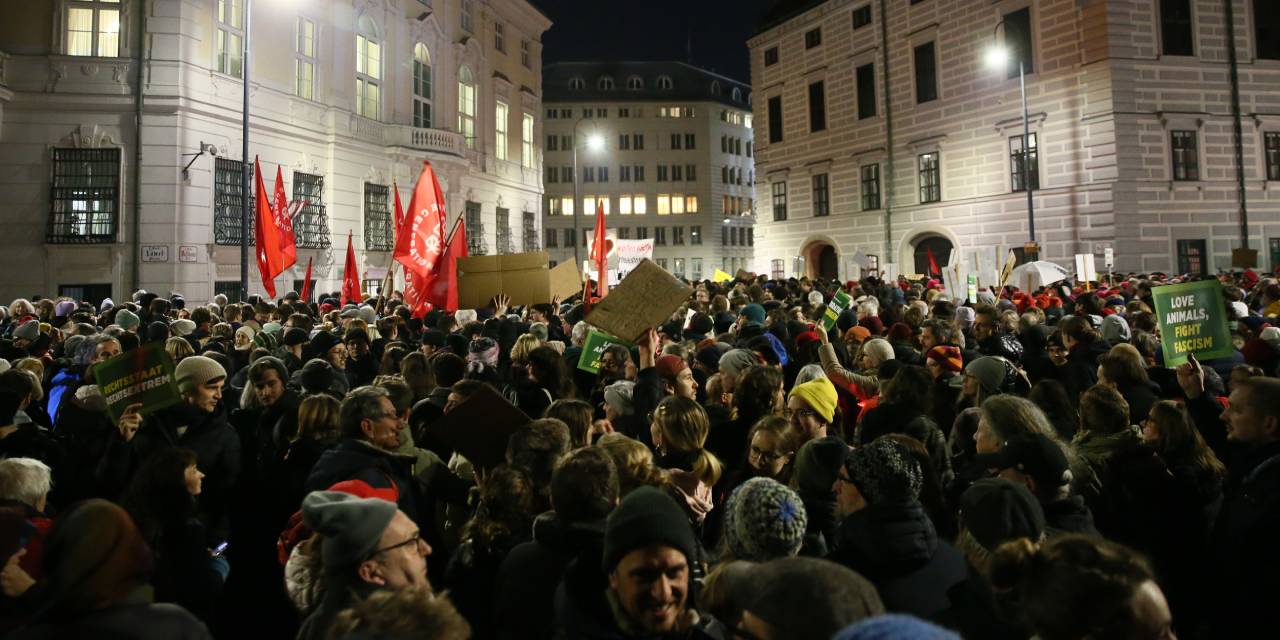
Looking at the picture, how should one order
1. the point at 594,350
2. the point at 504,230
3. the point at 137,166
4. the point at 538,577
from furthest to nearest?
the point at 504,230 < the point at 137,166 < the point at 594,350 < the point at 538,577

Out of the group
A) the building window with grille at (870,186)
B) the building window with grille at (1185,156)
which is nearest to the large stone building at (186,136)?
the building window with grille at (870,186)

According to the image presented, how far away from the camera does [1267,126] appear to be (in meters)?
28.7

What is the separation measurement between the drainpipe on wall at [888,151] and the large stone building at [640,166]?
42.2 meters

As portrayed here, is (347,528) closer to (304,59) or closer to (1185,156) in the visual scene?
(304,59)

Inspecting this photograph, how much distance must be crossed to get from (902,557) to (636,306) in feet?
14.8

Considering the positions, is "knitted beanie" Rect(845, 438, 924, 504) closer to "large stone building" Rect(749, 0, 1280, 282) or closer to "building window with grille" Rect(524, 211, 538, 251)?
"large stone building" Rect(749, 0, 1280, 282)

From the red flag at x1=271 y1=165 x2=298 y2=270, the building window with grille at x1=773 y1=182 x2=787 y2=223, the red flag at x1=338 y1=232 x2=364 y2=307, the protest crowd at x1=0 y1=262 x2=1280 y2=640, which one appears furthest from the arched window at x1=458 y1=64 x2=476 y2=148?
the protest crowd at x1=0 y1=262 x2=1280 y2=640

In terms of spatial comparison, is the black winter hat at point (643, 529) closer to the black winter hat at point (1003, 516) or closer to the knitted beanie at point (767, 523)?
the knitted beanie at point (767, 523)

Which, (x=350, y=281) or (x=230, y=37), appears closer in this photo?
(x=350, y=281)

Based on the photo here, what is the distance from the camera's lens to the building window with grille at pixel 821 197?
38281mm

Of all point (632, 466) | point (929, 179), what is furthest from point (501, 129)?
point (632, 466)

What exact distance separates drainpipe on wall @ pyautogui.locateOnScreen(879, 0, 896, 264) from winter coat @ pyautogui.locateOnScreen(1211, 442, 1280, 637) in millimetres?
32545

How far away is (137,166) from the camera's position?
22.1 metres

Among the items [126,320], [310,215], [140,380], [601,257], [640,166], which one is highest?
[640,166]
